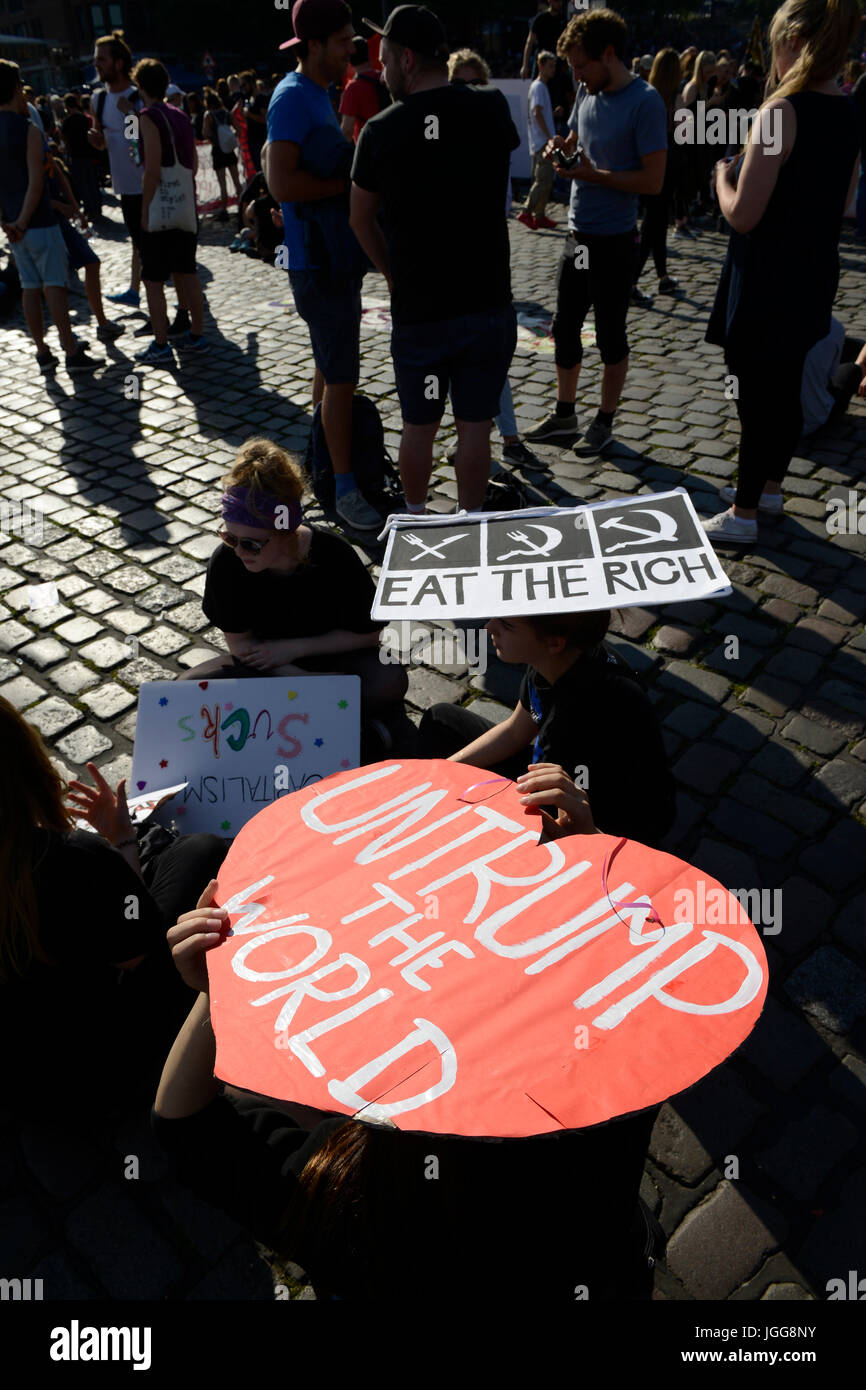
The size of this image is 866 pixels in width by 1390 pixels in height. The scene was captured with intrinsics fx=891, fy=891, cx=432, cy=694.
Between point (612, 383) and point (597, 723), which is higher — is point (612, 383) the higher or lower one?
the higher one

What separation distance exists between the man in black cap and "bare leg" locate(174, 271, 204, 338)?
390 cm

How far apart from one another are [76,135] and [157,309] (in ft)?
22.3

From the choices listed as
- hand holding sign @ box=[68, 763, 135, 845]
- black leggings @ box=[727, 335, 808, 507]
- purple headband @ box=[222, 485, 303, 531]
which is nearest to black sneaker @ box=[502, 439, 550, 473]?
black leggings @ box=[727, 335, 808, 507]

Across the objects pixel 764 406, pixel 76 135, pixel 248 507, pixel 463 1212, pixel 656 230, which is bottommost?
pixel 463 1212

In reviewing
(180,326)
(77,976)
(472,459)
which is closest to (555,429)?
(472,459)

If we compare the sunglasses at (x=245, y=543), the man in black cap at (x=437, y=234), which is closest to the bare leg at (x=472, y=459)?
the man in black cap at (x=437, y=234)

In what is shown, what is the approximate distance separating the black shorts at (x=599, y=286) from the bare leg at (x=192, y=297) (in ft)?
12.4

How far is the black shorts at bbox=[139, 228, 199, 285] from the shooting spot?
23.7 feet

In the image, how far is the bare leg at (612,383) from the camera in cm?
549

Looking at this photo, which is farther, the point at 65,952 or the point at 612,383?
the point at 612,383

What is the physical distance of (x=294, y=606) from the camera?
3416mm

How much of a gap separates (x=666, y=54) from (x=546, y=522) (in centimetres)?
730

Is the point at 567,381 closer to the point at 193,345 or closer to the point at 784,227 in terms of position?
the point at 784,227
